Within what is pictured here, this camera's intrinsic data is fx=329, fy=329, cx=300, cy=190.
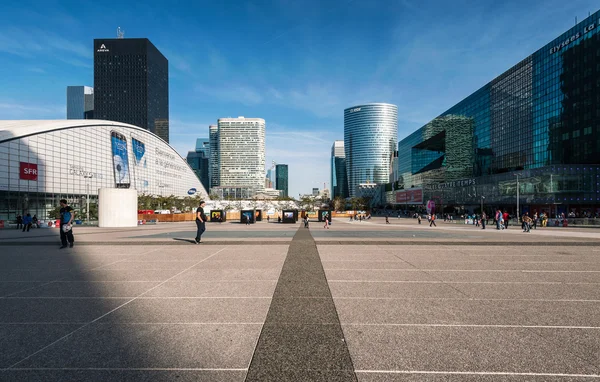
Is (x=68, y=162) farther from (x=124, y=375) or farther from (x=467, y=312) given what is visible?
(x=467, y=312)

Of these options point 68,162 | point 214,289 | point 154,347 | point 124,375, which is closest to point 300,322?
point 154,347

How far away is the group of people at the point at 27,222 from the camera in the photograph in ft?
89.6

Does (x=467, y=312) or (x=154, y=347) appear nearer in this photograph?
(x=154, y=347)

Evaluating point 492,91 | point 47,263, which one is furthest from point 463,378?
point 492,91

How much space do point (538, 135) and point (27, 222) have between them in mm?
89568

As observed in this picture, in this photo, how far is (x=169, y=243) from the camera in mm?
15586

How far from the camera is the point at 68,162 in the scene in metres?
64.1

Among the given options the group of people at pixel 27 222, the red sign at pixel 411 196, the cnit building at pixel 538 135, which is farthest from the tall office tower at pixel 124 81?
the cnit building at pixel 538 135

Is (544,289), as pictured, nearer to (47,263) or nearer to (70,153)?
(47,263)

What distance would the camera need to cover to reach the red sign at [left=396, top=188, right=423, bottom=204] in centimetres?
11069

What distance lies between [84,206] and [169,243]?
6319cm

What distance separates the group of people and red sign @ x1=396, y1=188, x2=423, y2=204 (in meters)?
101

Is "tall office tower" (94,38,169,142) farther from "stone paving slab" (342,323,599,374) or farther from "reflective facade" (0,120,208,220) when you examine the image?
"stone paving slab" (342,323,599,374)

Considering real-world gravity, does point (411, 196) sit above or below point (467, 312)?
above
